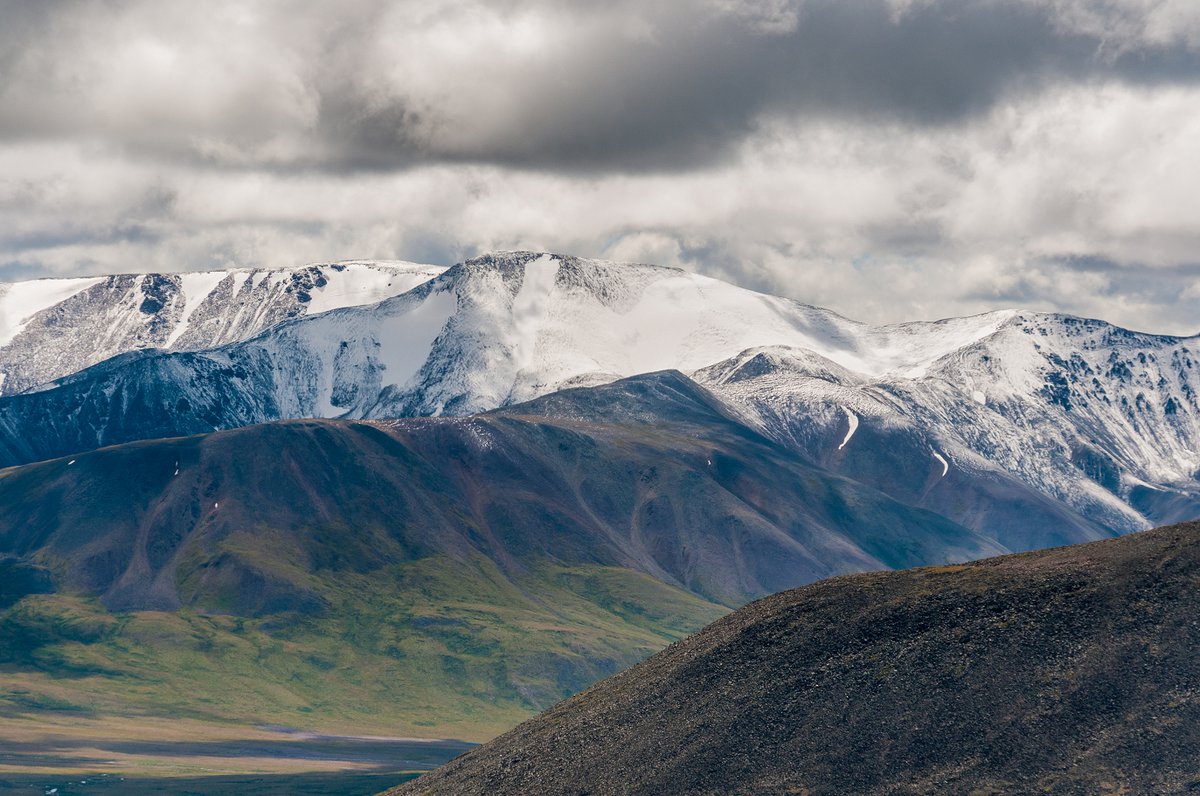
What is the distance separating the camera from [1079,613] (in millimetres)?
160250

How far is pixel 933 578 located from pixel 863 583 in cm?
945

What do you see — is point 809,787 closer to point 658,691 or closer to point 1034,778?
point 1034,778

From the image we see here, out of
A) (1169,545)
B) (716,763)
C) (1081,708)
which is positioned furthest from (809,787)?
(1169,545)

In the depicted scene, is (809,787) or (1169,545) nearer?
(809,787)

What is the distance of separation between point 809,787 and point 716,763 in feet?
43.1

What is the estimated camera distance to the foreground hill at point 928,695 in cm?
14538

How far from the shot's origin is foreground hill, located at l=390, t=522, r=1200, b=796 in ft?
477

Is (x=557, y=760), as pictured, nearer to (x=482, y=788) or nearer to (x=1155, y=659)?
(x=482, y=788)

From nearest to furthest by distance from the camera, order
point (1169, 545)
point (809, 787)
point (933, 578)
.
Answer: point (809, 787), point (1169, 545), point (933, 578)

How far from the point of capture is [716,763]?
16500cm

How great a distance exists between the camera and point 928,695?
160 m

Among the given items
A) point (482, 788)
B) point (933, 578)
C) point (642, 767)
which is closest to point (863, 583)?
point (933, 578)

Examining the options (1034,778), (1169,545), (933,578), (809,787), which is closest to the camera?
(1034,778)

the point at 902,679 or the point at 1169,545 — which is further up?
the point at 1169,545
